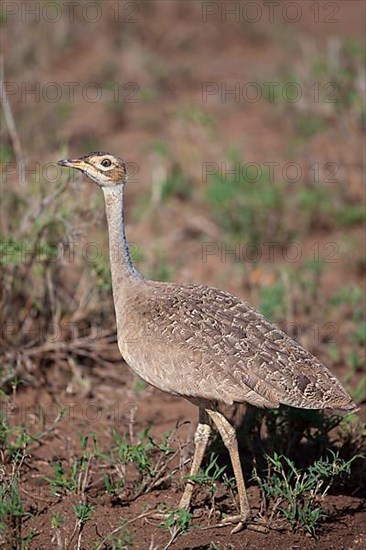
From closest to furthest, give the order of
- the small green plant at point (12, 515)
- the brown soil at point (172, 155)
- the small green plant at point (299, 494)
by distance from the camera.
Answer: the small green plant at point (12, 515) < the small green plant at point (299, 494) < the brown soil at point (172, 155)

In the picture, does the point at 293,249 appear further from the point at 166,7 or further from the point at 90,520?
the point at 166,7

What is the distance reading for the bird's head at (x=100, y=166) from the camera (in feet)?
14.5

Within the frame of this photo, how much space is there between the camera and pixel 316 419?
14.7 ft

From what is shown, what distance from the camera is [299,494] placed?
162 inches

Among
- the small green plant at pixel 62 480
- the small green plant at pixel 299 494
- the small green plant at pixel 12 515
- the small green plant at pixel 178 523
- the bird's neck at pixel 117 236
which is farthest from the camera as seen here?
the bird's neck at pixel 117 236

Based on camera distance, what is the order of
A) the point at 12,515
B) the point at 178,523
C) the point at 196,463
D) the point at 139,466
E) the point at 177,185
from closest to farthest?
the point at 12,515
the point at 178,523
the point at 196,463
the point at 139,466
the point at 177,185

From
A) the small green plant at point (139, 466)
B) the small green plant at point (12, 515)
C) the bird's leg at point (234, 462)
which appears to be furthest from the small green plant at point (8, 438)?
the bird's leg at point (234, 462)

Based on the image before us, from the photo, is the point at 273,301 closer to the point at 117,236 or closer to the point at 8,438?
the point at 117,236

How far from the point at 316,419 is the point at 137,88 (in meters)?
6.92

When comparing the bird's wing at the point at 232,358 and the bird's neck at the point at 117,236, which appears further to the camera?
the bird's neck at the point at 117,236

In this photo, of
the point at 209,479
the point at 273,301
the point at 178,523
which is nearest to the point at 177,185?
the point at 273,301

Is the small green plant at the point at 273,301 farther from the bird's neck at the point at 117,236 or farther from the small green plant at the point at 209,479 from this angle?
the small green plant at the point at 209,479

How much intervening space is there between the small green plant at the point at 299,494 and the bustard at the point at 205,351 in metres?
0.15

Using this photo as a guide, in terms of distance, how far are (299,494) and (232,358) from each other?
69cm
